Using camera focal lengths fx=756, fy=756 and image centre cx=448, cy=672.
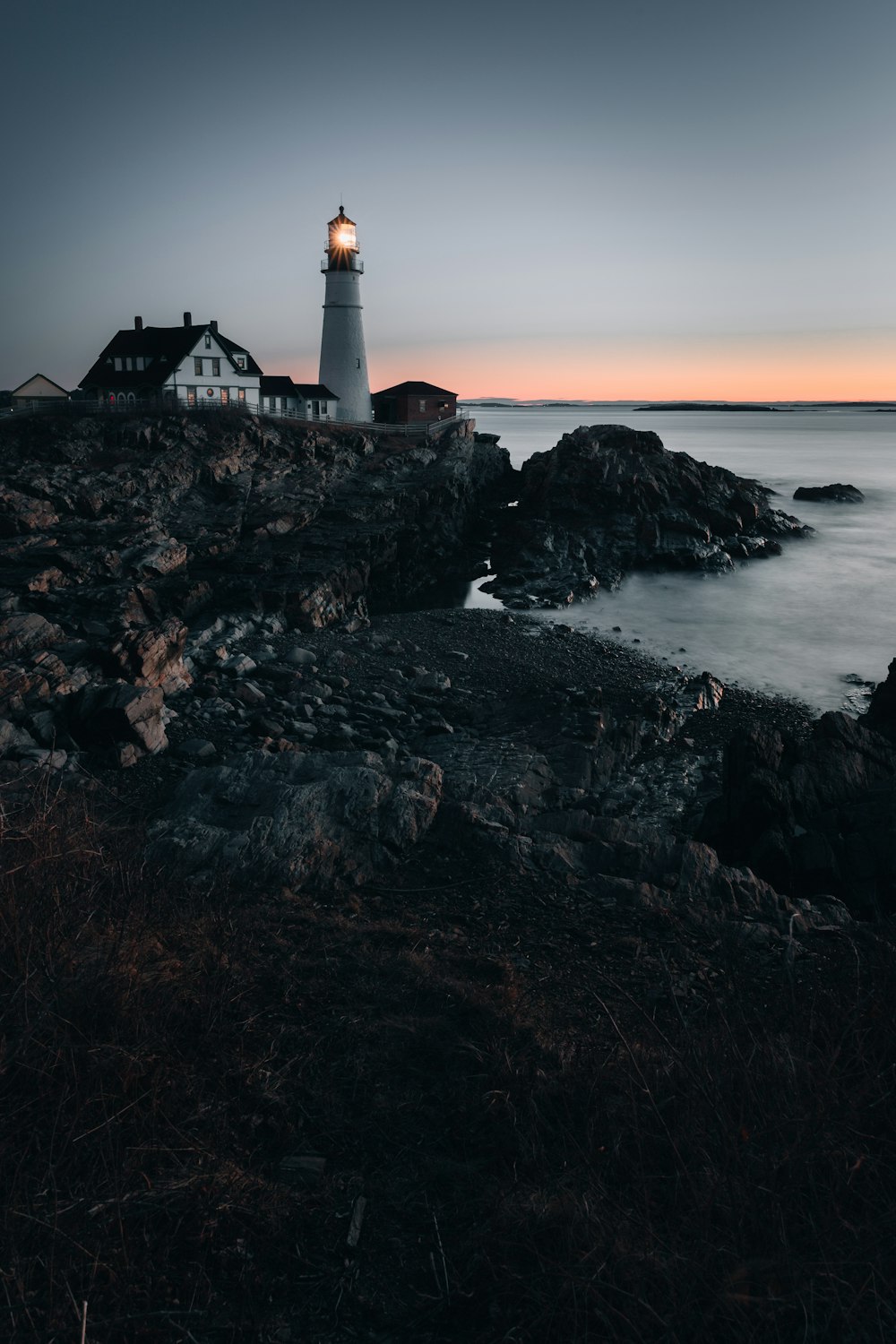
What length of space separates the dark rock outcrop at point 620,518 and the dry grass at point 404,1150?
26315 millimetres

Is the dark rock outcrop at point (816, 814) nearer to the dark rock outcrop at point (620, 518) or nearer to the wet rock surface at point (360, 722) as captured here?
the wet rock surface at point (360, 722)

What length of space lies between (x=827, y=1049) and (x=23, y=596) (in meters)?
21.3

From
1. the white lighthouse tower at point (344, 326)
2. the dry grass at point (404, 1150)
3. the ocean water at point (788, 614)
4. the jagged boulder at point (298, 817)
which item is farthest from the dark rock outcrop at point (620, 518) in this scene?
the dry grass at point (404, 1150)

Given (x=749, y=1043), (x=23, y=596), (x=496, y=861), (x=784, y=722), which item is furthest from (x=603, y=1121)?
(x=23, y=596)

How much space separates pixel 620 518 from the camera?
3909 cm

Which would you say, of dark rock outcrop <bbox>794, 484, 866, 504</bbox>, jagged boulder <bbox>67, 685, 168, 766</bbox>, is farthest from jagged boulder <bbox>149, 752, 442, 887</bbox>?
dark rock outcrop <bbox>794, 484, 866, 504</bbox>

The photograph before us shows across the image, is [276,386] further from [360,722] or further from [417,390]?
[360,722]

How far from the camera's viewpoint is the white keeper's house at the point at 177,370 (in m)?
44.8

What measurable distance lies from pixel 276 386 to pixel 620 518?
2529cm

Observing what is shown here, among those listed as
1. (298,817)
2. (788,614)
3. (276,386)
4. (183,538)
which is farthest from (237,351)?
(298,817)

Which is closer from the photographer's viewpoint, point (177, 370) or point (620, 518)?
point (620, 518)

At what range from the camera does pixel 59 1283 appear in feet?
10.3

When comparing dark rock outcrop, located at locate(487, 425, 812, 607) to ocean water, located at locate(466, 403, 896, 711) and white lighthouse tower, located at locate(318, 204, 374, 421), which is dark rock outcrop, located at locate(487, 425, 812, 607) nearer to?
ocean water, located at locate(466, 403, 896, 711)

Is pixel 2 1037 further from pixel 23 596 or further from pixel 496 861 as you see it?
pixel 23 596
